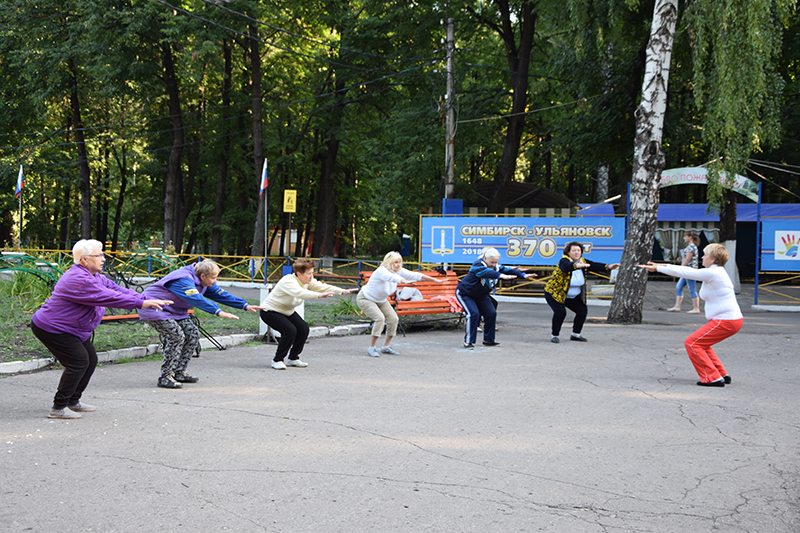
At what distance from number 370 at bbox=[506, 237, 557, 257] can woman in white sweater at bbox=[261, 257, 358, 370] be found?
11367 mm

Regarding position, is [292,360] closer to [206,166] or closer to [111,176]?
[206,166]

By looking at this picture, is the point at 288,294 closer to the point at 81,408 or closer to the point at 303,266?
the point at 303,266

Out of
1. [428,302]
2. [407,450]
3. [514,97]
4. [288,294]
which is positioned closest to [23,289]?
[288,294]

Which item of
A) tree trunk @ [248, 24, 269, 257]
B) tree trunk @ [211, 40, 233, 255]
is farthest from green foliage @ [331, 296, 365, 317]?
tree trunk @ [211, 40, 233, 255]

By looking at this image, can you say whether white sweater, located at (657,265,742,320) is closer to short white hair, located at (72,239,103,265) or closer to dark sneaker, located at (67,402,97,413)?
short white hair, located at (72,239,103,265)

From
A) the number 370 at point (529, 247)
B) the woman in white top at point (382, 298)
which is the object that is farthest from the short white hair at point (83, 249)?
the number 370 at point (529, 247)

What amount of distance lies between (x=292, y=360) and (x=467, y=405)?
2.95 meters

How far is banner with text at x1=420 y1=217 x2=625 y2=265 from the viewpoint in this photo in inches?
733

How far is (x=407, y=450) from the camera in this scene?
5.05m

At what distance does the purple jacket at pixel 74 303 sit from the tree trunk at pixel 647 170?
1079 centimetres

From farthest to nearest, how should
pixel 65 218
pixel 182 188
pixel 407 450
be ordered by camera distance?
pixel 65 218
pixel 182 188
pixel 407 450

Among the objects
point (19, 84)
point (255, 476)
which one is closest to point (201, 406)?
point (255, 476)

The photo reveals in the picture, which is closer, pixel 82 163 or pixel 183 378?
pixel 183 378

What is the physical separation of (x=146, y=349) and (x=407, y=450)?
530 centimetres
